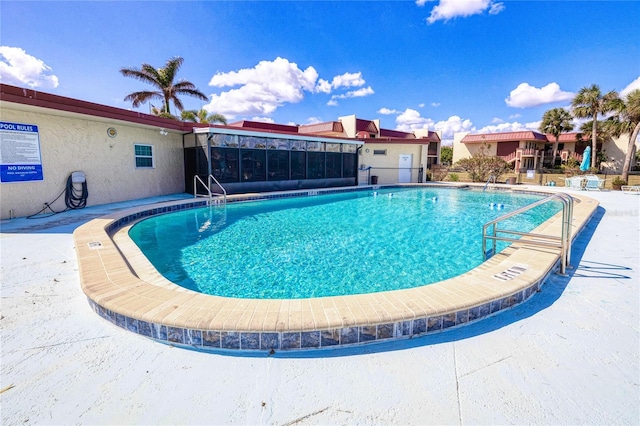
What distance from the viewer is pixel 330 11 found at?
1377 cm

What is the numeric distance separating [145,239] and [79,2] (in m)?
8.55

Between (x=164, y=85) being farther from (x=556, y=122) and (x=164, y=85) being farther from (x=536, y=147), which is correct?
(x=536, y=147)

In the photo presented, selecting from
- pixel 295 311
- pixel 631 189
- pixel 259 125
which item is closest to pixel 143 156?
pixel 295 311

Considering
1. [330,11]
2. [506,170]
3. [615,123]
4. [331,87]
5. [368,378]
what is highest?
[331,87]

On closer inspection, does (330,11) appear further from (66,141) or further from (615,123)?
(615,123)

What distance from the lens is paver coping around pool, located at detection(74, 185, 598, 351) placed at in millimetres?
2297

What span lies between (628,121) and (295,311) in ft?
96.4

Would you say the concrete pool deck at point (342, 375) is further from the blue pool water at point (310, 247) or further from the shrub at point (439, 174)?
the shrub at point (439, 174)

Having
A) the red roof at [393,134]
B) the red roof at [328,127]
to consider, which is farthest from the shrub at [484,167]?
the red roof at [328,127]

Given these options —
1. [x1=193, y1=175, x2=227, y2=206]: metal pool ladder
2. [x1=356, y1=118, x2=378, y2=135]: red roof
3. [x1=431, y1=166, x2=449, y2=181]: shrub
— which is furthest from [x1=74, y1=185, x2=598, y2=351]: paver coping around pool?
[x1=356, y1=118, x2=378, y2=135]: red roof

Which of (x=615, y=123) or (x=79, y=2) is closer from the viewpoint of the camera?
(x=79, y=2)

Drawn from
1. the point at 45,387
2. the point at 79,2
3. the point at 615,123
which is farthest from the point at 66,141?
the point at 615,123

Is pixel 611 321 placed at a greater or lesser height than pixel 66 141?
lesser

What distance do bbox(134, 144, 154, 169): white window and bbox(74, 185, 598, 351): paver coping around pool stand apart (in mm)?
8404
